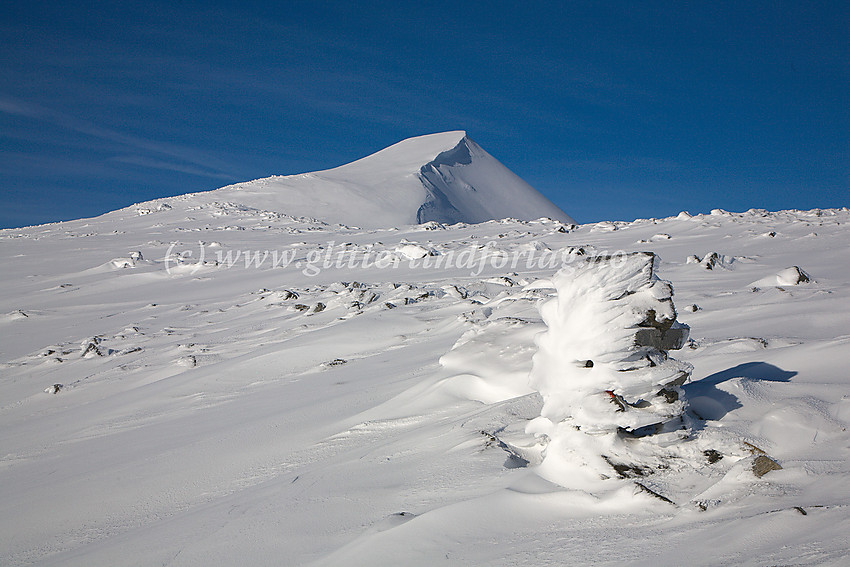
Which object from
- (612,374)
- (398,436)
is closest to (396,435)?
(398,436)

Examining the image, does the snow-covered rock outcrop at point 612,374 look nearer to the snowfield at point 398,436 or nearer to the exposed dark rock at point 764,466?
the snowfield at point 398,436

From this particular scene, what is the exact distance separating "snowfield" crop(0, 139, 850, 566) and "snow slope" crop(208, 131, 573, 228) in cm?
1780

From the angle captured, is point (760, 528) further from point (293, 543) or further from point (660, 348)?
point (293, 543)

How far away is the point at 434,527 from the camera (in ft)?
5.94

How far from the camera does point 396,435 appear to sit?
2873 mm

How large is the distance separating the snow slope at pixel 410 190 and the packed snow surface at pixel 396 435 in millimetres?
17658

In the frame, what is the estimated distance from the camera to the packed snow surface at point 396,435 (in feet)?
5.62

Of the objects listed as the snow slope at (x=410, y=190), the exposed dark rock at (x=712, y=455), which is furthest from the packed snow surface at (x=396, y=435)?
the snow slope at (x=410, y=190)

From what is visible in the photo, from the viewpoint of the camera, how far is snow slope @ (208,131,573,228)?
2512cm

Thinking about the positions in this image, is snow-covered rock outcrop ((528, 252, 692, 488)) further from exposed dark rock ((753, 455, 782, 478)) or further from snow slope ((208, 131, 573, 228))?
snow slope ((208, 131, 573, 228))

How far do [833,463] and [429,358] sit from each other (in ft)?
8.93

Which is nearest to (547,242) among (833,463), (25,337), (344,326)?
(344,326)

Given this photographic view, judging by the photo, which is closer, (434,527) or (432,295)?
→ (434,527)

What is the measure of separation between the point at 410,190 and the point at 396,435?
27.3 meters
